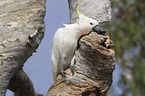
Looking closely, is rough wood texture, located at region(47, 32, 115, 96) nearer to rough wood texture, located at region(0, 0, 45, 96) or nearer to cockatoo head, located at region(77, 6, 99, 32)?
cockatoo head, located at region(77, 6, 99, 32)

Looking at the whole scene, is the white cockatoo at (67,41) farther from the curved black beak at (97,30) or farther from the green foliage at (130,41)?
the green foliage at (130,41)

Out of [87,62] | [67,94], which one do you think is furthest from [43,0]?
[67,94]

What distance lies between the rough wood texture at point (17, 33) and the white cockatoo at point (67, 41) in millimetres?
132

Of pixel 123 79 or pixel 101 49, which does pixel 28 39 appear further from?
pixel 123 79

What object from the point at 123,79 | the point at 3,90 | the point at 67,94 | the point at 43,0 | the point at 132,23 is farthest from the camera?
the point at 132,23

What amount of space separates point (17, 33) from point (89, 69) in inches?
18.6

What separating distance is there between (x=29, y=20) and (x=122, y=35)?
4.70 metres

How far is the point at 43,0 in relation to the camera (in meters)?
1.27

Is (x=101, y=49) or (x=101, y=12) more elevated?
(x=101, y=12)

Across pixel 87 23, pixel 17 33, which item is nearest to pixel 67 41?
pixel 87 23

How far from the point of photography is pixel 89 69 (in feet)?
3.21

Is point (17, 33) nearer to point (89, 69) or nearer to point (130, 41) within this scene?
point (89, 69)

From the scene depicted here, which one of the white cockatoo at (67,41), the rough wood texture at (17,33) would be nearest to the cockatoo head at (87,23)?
the white cockatoo at (67,41)

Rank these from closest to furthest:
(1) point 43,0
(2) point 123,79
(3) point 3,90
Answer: (3) point 3,90 < (1) point 43,0 < (2) point 123,79
